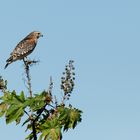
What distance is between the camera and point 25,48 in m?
20.6

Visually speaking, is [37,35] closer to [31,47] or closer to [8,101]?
[31,47]

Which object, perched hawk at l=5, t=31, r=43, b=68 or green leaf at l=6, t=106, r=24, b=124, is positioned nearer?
green leaf at l=6, t=106, r=24, b=124

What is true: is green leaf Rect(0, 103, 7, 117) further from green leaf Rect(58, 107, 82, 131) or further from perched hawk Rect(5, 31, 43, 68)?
perched hawk Rect(5, 31, 43, 68)

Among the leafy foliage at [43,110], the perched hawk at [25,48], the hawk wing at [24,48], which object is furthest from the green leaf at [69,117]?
the hawk wing at [24,48]

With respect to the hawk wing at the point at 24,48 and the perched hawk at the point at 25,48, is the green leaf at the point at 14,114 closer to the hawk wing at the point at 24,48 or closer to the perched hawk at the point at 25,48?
the perched hawk at the point at 25,48

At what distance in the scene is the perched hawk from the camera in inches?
756

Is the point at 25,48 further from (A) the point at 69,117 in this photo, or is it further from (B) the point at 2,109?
(A) the point at 69,117

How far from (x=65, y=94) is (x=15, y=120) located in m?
0.91

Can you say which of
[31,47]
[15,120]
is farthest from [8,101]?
[31,47]

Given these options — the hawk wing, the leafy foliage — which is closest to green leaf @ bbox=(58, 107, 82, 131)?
the leafy foliage

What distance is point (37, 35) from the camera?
2352 cm

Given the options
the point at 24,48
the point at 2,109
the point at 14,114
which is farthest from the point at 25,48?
the point at 14,114

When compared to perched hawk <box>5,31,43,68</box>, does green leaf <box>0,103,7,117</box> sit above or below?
below

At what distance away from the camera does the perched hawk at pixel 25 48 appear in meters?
19.2
